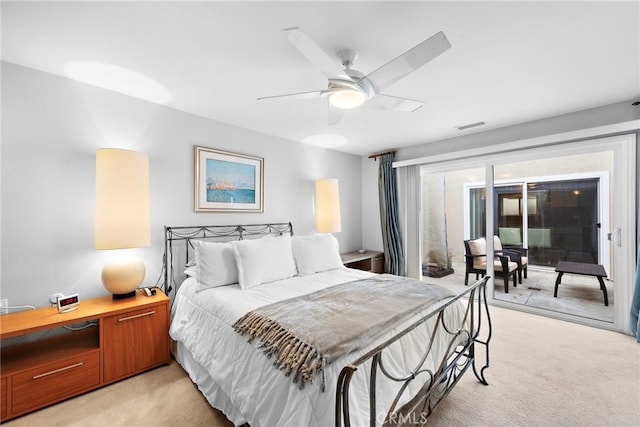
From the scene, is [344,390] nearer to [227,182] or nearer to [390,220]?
[227,182]

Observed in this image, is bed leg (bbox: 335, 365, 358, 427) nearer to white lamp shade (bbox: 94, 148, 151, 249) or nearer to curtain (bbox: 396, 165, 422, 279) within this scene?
white lamp shade (bbox: 94, 148, 151, 249)

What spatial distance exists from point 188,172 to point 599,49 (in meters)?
3.69

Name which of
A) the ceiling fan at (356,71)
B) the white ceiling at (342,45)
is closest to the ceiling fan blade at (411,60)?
the ceiling fan at (356,71)

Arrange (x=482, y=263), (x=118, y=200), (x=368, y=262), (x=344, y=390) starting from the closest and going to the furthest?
1. (x=344, y=390)
2. (x=118, y=200)
3. (x=482, y=263)
4. (x=368, y=262)

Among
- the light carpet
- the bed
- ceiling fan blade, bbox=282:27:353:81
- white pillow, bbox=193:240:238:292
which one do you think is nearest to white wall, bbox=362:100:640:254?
the bed

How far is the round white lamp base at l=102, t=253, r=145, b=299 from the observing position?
7.11 ft

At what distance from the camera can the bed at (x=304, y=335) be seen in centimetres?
115

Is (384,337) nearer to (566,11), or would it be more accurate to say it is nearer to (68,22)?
(566,11)

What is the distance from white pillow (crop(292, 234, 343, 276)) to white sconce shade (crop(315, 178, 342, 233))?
71 centimetres

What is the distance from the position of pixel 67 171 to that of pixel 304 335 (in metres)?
2.45

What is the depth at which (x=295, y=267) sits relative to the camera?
112 inches

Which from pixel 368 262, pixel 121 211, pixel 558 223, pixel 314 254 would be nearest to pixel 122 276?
pixel 121 211

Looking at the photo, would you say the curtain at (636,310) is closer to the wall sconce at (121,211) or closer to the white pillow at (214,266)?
the white pillow at (214,266)

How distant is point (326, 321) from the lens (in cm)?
152
